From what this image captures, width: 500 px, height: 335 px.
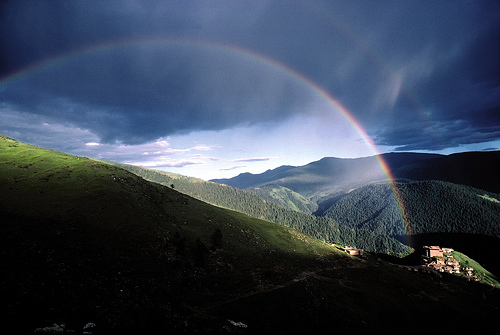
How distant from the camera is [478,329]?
5491 cm

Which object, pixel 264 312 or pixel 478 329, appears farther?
pixel 478 329

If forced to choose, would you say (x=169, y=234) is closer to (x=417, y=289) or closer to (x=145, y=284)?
(x=145, y=284)

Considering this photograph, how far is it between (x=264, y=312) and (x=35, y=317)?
92.4ft

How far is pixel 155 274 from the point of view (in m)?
38.4

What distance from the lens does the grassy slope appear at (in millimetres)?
24391

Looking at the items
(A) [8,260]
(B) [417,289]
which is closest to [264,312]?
(A) [8,260]

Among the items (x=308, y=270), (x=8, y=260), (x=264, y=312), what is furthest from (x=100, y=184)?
(x=308, y=270)

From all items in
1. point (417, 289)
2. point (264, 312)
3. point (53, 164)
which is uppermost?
point (53, 164)

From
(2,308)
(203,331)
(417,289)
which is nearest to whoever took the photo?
(2,308)

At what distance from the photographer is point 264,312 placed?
35.2 metres

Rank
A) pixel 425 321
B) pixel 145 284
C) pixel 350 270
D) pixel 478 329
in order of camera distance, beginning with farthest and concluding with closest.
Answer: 1. pixel 350 270
2. pixel 478 329
3. pixel 425 321
4. pixel 145 284

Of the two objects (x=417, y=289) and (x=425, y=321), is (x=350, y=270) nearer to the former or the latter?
(x=417, y=289)

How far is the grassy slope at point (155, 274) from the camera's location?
960 inches

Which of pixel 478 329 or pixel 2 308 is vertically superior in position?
pixel 2 308
